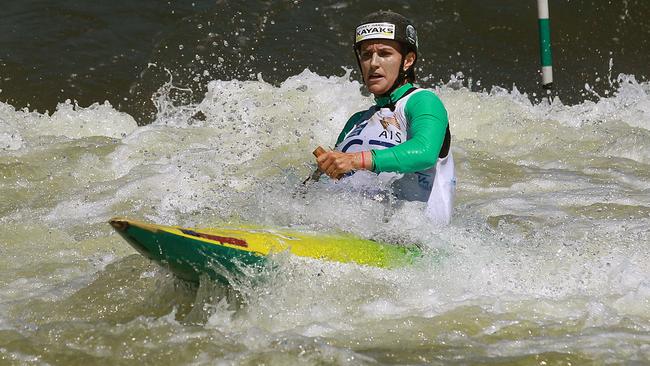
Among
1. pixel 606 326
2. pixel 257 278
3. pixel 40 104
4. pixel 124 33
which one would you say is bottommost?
pixel 606 326

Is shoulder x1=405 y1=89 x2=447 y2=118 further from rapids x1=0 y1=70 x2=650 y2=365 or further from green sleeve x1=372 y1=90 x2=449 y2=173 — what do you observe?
rapids x1=0 y1=70 x2=650 y2=365

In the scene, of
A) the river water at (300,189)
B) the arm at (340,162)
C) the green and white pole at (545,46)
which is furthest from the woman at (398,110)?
the green and white pole at (545,46)

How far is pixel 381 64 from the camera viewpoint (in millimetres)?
4691

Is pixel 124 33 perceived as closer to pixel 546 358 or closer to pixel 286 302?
pixel 286 302

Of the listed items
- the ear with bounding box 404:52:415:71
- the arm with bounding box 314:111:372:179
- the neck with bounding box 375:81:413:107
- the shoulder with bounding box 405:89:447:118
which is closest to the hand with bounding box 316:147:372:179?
the arm with bounding box 314:111:372:179

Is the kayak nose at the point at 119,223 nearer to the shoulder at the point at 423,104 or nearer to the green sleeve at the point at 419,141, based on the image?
the green sleeve at the point at 419,141

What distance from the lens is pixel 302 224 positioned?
15.2ft

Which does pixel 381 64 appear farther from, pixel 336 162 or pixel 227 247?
pixel 227 247

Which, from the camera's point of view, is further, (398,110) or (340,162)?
(398,110)

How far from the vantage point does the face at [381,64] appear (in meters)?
4.67

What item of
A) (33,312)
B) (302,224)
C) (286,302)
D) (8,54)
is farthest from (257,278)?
(8,54)

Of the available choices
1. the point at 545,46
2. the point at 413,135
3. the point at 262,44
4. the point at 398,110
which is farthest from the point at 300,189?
the point at 262,44

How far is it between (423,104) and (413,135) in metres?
0.20

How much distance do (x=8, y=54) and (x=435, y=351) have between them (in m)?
7.38
